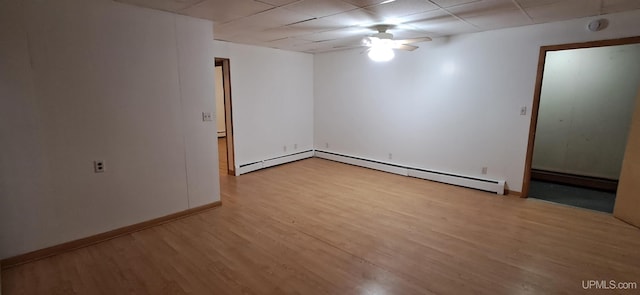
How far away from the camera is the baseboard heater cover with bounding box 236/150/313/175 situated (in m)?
5.30

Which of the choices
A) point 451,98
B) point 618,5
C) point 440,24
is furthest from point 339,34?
point 618,5

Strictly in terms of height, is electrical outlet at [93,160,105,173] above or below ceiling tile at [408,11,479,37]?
below

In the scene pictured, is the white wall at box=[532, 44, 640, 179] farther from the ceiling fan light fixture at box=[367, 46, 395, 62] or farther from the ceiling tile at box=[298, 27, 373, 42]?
the ceiling tile at box=[298, 27, 373, 42]

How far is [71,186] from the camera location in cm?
270

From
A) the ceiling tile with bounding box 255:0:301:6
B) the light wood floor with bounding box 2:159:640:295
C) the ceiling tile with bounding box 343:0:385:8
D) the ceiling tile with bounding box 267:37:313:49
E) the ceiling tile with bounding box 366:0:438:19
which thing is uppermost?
the ceiling tile with bounding box 267:37:313:49

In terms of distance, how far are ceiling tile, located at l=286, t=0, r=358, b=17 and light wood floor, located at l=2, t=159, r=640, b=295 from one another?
2265 millimetres

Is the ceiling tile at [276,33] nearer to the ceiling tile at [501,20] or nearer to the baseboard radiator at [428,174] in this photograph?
the ceiling tile at [501,20]

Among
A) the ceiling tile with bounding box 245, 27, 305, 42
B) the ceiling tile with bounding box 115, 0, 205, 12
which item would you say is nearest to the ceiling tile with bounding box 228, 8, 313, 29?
the ceiling tile with bounding box 245, 27, 305, 42

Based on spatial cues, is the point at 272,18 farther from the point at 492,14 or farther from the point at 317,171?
the point at 317,171

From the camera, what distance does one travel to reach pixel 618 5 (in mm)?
2904

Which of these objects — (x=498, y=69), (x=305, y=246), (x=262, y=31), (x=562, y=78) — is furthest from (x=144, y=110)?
(x=562, y=78)

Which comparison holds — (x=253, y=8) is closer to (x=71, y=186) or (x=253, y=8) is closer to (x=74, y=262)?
(x=71, y=186)

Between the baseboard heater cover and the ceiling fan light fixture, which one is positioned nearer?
the ceiling fan light fixture

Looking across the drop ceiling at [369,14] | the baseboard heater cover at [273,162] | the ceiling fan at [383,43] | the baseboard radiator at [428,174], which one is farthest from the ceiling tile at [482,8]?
the baseboard heater cover at [273,162]
